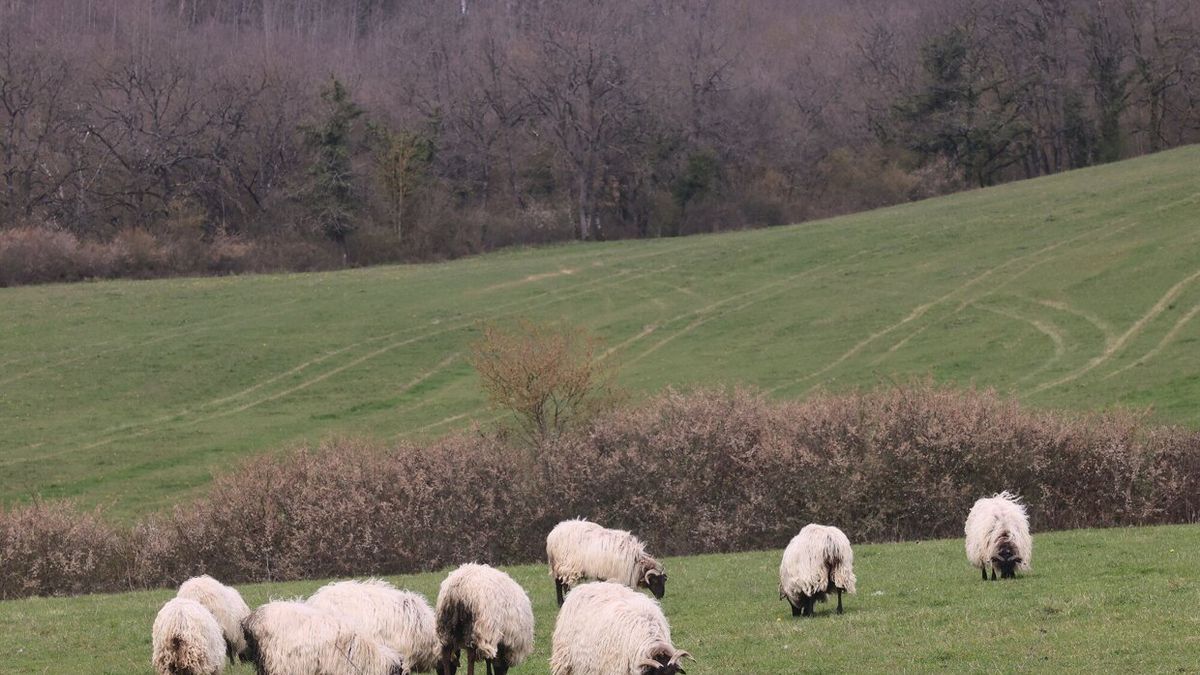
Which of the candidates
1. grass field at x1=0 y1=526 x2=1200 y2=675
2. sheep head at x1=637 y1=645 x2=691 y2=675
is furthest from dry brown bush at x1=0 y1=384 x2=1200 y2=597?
sheep head at x1=637 y1=645 x2=691 y2=675

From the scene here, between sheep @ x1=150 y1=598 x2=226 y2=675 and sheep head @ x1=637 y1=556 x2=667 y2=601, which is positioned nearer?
sheep @ x1=150 y1=598 x2=226 y2=675

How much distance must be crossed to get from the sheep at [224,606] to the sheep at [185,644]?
1.65 m

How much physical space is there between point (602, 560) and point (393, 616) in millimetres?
6100

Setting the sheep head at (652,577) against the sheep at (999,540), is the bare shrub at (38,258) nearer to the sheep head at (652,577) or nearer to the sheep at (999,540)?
the sheep head at (652,577)

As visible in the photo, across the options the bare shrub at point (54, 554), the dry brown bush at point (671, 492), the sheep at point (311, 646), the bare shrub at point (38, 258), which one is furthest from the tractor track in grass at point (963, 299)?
the bare shrub at point (38, 258)

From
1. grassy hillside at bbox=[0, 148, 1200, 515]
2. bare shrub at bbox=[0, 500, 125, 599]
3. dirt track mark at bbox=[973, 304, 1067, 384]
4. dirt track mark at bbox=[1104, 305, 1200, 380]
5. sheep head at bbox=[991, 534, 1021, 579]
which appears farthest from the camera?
dirt track mark at bbox=[973, 304, 1067, 384]

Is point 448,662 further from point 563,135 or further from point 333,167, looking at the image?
point 563,135

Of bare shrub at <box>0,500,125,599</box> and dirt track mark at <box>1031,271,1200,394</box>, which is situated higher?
dirt track mark at <box>1031,271,1200,394</box>

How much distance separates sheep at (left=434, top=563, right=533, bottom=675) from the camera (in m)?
16.5

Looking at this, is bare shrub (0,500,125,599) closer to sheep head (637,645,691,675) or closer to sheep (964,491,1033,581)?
sheep (964,491,1033,581)

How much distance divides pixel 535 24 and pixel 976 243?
71.7m

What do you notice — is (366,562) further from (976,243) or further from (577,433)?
(976,243)

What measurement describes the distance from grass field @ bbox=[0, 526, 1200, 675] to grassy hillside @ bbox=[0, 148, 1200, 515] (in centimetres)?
1921

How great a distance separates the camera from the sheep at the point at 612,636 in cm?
1465
